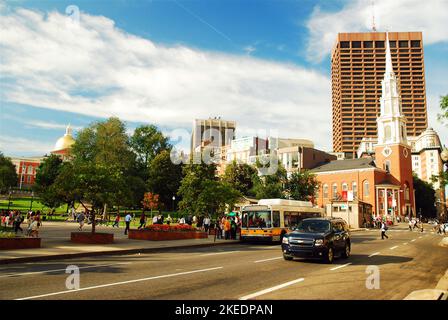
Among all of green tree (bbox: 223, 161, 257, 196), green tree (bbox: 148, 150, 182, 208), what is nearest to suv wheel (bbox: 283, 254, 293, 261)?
green tree (bbox: 148, 150, 182, 208)

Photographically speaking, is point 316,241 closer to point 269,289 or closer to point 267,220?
point 269,289

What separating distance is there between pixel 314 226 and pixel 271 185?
42196 millimetres

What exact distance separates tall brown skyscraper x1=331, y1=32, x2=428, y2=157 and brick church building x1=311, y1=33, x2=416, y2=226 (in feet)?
280

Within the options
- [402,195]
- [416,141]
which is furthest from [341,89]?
[402,195]

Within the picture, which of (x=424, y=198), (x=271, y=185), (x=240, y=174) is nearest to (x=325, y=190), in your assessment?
(x=240, y=174)

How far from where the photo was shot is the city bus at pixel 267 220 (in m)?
26.2

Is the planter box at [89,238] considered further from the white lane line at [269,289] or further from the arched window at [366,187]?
the arched window at [366,187]

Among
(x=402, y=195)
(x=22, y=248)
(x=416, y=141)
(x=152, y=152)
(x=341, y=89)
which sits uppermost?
(x=341, y=89)

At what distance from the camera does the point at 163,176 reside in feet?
251

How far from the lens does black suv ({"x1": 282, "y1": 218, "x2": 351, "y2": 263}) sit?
1395 cm

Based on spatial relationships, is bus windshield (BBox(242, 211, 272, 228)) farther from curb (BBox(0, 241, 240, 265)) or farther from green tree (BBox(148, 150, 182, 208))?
green tree (BBox(148, 150, 182, 208))

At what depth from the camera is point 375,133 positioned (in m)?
181
